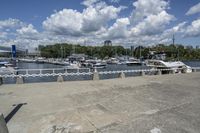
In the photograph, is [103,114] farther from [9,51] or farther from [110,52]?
[110,52]

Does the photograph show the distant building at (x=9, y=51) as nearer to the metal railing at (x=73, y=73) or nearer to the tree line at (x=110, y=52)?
the tree line at (x=110, y=52)

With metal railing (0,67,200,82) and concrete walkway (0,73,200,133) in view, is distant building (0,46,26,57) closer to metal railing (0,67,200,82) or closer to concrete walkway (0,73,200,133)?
metal railing (0,67,200,82)

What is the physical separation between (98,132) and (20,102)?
4.23 metres

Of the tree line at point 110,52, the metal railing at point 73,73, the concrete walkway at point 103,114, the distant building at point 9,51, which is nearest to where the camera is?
the concrete walkway at point 103,114

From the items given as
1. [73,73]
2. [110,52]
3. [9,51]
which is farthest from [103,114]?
[110,52]

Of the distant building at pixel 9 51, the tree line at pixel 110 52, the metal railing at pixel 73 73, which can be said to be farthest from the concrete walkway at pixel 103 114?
the tree line at pixel 110 52

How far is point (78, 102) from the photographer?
7.36 m

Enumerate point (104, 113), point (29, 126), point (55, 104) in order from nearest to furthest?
point (29, 126) → point (104, 113) → point (55, 104)

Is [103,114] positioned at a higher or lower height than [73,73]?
lower

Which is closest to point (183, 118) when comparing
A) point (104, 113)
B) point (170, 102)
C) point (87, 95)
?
point (170, 102)

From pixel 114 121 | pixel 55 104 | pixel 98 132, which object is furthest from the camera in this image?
pixel 55 104

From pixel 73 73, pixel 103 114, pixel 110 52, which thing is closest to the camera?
pixel 103 114

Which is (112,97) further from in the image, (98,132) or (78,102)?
(98,132)

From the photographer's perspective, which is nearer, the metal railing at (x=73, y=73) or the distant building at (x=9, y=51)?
the metal railing at (x=73, y=73)
